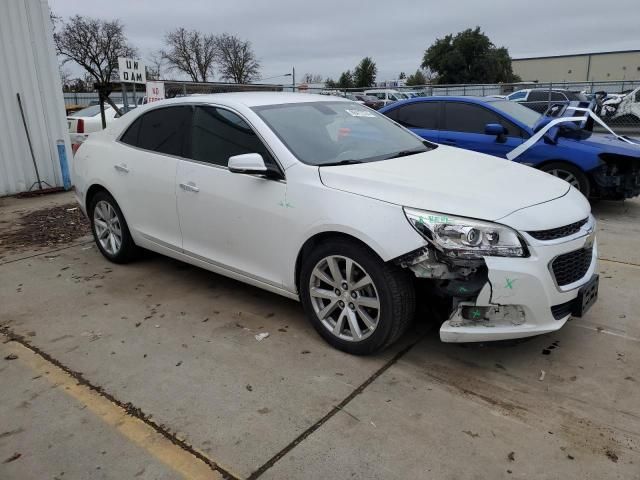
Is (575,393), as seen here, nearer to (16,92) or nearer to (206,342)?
(206,342)

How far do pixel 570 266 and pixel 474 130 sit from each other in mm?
4822

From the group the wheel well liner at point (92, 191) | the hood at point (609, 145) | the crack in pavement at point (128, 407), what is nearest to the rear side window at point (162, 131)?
the wheel well liner at point (92, 191)

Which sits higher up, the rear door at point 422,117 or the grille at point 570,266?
the rear door at point 422,117

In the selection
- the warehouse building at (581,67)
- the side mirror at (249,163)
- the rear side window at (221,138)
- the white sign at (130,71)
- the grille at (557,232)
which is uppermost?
the warehouse building at (581,67)

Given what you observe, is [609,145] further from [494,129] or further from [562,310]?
[562,310]

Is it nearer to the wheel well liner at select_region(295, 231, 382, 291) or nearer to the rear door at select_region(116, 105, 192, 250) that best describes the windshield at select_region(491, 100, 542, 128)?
the rear door at select_region(116, 105, 192, 250)

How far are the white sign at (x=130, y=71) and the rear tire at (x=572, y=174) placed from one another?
284 inches

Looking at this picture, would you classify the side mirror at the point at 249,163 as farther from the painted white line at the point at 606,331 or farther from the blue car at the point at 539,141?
the blue car at the point at 539,141

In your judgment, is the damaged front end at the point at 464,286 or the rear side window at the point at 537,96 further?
the rear side window at the point at 537,96

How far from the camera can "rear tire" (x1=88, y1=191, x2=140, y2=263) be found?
490cm

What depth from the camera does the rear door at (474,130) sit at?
721 cm

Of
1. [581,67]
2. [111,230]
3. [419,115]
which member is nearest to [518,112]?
[419,115]

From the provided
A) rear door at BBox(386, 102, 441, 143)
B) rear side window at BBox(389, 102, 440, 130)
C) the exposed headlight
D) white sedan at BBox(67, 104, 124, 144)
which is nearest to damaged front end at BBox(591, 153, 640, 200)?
rear door at BBox(386, 102, 441, 143)

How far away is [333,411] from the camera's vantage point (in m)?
2.83
